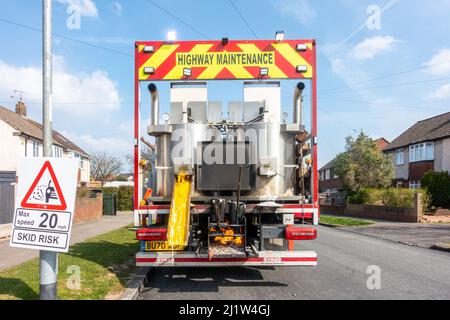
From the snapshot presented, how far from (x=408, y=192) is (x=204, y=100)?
19.9 meters

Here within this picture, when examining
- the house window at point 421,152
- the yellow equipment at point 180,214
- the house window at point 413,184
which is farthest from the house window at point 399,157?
the yellow equipment at point 180,214

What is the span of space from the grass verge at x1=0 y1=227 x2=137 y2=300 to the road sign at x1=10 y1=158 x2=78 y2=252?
48.2 inches

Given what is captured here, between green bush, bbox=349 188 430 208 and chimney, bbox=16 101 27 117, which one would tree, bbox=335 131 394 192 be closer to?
green bush, bbox=349 188 430 208

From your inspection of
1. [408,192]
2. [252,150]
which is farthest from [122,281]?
[408,192]

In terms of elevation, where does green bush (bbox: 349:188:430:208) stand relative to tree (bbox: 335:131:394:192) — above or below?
below

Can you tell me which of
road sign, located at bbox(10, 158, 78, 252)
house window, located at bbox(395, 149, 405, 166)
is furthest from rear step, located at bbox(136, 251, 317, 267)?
house window, located at bbox(395, 149, 405, 166)

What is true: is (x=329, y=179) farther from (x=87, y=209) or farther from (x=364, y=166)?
Result: (x=87, y=209)

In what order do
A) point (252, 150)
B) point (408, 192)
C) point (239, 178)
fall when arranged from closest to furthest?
point (239, 178)
point (252, 150)
point (408, 192)

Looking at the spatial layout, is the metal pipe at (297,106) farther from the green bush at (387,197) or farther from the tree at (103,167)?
the tree at (103,167)

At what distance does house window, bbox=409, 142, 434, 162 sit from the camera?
96.8 ft

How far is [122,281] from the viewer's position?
608cm
